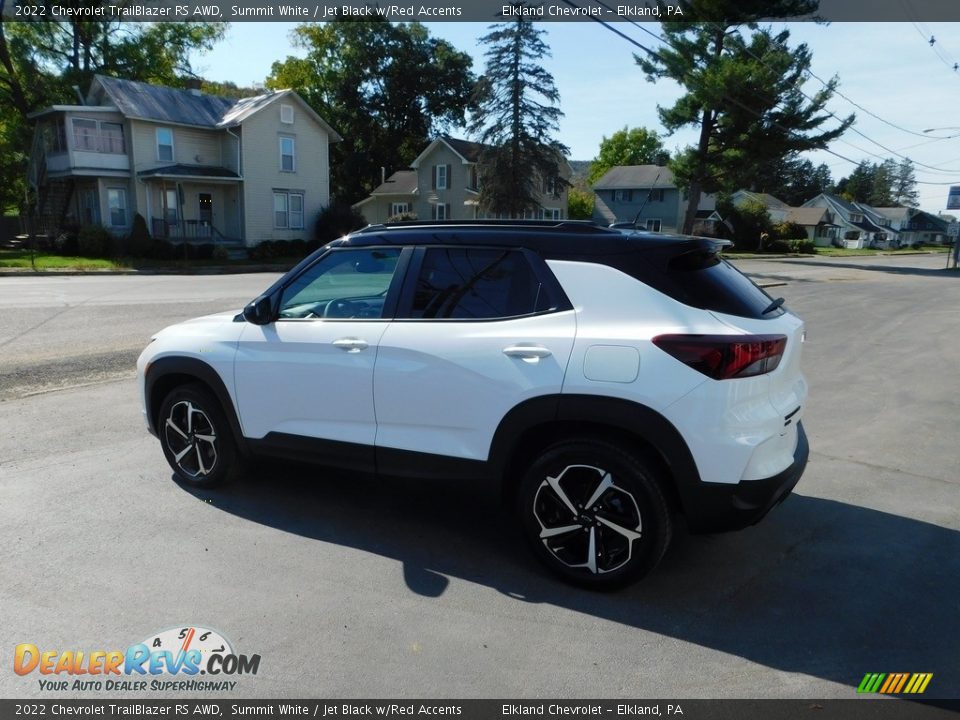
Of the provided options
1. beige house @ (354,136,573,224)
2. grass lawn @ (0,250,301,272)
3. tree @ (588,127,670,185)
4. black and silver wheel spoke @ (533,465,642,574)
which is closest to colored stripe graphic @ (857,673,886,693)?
black and silver wheel spoke @ (533,465,642,574)

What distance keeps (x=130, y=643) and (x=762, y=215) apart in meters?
64.8

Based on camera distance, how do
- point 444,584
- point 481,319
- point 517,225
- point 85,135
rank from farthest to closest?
point 85,135 < point 517,225 < point 481,319 < point 444,584

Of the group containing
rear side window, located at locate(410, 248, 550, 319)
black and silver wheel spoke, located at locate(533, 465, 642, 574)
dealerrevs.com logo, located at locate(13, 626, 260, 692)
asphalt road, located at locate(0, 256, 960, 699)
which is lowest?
dealerrevs.com logo, located at locate(13, 626, 260, 692)

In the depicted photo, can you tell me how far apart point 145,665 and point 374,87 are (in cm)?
6201

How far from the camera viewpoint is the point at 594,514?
3639 mm

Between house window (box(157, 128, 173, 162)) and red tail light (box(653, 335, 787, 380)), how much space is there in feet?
122

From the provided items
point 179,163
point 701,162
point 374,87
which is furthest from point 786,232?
point 179,163

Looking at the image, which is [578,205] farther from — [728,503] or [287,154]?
[728,503]

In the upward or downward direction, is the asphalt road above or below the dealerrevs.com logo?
above

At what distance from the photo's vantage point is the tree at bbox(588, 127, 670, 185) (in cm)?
9038

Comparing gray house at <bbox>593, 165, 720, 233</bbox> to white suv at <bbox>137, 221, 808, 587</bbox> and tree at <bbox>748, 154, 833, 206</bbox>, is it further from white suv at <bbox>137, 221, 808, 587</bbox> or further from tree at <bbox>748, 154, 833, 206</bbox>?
tree at <bbox>748, 154, 833, 206</bbox>

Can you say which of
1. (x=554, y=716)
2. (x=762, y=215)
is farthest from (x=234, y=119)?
(x=762, y=215)

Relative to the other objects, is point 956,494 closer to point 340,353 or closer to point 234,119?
point 340,353

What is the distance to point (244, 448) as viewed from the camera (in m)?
4.70
